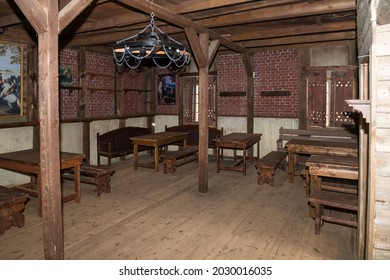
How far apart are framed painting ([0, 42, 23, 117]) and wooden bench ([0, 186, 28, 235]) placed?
3083 millimetres

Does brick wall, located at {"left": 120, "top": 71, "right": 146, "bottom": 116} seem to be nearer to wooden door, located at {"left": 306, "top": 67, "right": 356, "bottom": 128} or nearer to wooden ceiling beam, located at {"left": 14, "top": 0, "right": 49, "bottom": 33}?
wooden door, located at {"left": 306, "top": 67, "right": 356, "bottom": 128}

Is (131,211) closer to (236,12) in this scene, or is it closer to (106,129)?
(236,12)

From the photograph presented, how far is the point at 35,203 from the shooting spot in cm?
600

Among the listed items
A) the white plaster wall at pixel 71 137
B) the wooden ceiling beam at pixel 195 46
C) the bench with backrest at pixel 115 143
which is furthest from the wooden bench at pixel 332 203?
the white plaster wall at pixel 71 137

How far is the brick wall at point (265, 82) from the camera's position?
9773mm

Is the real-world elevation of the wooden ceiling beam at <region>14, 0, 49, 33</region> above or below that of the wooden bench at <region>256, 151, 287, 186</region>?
above

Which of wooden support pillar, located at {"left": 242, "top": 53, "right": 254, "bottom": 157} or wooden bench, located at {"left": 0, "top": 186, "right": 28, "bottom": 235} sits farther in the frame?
wooden support pillar, located at {"left": 242, "top": 53, "right": 254, "bottom": 157}

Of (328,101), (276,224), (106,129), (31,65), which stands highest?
(31,65)

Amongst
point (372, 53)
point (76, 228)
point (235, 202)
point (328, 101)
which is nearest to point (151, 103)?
point (328, 101)

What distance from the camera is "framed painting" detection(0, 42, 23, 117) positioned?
7133 millimetres

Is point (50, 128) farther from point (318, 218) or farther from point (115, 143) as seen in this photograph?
point (115, 143)

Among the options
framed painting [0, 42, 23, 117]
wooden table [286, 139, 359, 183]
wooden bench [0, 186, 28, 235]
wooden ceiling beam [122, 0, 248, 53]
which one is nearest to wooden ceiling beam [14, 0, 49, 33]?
wooden ceiling beam [122, 0, 248, 53]

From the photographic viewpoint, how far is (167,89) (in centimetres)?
1157

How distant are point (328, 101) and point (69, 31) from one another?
6.96 metres
